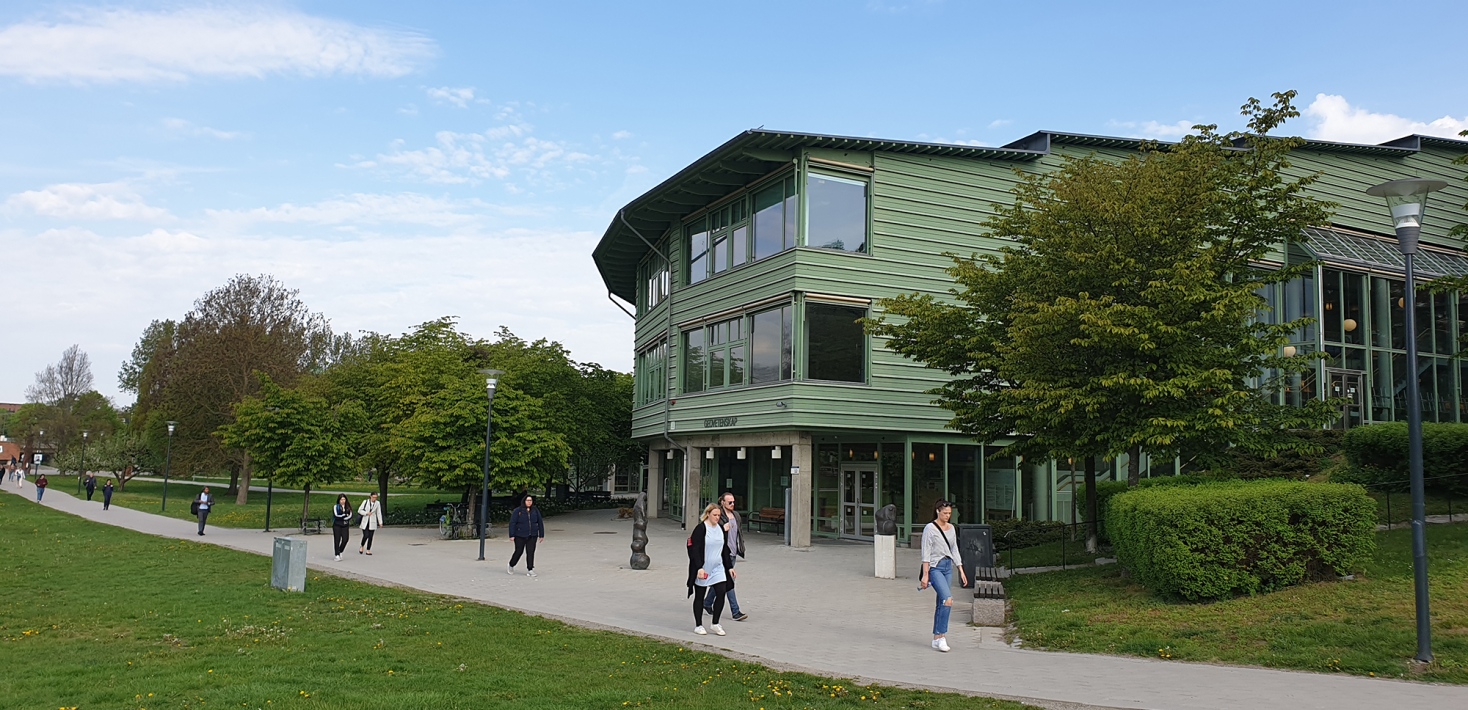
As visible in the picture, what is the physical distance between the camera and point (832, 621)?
13352mm

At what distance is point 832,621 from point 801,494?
12155mm

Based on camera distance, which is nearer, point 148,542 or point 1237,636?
point 1237,636

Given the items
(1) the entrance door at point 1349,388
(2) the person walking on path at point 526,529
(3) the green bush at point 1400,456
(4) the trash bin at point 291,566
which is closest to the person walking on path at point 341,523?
(2) the person walking on path at point 526,529

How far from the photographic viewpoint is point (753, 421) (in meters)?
26.2

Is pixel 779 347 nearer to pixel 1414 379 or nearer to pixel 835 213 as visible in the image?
pixel 835 213

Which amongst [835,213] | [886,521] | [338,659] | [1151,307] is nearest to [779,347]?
[835,213]

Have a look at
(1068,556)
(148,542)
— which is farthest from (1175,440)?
(148,542)

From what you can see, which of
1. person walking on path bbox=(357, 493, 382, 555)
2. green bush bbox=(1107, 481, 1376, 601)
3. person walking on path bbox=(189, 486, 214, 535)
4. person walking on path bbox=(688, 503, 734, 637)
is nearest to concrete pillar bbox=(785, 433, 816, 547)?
person walking on path bbox=(357, 493, 382, 555)

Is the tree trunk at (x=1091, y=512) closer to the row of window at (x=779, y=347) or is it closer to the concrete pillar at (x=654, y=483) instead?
the row of window at (x=779, y=347)

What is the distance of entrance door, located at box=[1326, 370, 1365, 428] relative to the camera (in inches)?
1142

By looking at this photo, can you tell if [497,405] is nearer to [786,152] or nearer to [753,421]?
[753,421]

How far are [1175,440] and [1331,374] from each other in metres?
17.5

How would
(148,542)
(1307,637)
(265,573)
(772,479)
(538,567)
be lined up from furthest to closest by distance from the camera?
(772,479) < (148,542) < (538,567) < (265,573) < (1307,637)

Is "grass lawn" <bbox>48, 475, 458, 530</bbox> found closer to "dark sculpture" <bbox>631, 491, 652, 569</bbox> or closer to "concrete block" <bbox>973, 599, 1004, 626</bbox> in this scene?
"dark sculpture" <bbox>631, 491, 652, 569</bbox>
